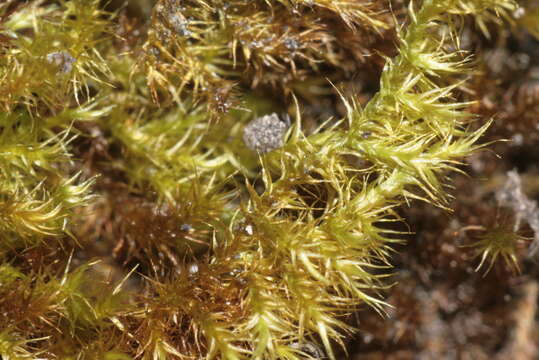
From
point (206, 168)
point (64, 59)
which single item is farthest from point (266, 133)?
point (64, 59)

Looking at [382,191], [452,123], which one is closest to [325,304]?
[382,191]

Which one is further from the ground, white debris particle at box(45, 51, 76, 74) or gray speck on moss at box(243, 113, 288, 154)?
white debris particle at box(45, 51, 76, 74)

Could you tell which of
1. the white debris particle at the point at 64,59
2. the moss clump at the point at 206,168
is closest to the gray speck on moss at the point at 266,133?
the moss clump at the point at 206,168

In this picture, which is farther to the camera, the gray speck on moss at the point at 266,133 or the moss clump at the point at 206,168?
the gray speck on moss at the point at 266,133

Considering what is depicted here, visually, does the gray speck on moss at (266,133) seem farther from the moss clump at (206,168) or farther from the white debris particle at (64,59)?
the white debris particle at (64,59)

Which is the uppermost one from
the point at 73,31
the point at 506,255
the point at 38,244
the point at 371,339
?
the point at 73,31

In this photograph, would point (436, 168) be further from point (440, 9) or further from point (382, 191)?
point (440, 9)

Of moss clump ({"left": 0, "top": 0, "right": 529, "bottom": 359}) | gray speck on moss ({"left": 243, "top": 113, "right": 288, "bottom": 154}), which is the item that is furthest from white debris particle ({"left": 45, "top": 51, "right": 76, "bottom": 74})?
gray speck on moss ({"left": 243, "top": 113, "right": 288, "bottom": 154})

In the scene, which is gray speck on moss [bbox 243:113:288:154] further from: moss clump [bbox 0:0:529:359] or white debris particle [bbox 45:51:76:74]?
white debris particle [bbox 45:51:76:74]

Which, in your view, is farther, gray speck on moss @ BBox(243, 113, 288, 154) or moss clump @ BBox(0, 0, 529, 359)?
gray speck on moss @ BBox(243, 113, 288, 154)
